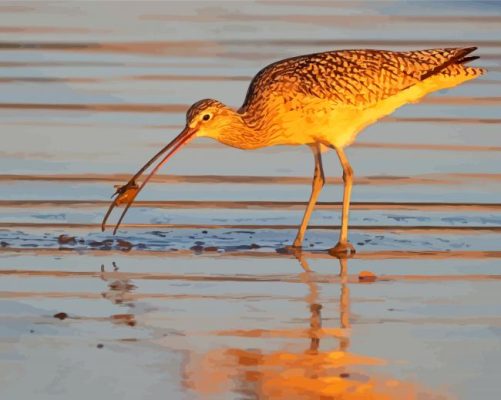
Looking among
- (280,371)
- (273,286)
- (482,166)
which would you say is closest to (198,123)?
(273,286)

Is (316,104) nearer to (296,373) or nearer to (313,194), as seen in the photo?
(313,194)

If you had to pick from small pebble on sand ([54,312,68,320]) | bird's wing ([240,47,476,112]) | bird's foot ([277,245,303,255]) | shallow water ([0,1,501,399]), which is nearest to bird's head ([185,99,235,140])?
bird's wing ([240,47,476,112])

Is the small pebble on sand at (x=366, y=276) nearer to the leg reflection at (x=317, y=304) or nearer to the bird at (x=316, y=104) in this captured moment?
the leg reflection at (x=317, y=304)

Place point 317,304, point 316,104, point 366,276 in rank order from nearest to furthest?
point 317,304, point 366,276, point 316,104

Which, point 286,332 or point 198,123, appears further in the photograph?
point 198,123

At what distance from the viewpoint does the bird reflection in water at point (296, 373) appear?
27.9ft

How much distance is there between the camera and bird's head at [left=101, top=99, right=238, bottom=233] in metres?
12.3

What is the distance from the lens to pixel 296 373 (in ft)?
29.1

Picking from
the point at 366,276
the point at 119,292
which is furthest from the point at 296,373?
the point at 366,276

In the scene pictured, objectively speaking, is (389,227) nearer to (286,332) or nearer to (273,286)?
(273,286)

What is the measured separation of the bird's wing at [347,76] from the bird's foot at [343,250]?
1.28 m

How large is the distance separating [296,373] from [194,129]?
12.7ft

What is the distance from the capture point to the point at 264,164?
14.9 meters

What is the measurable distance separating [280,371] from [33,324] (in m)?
1.53
